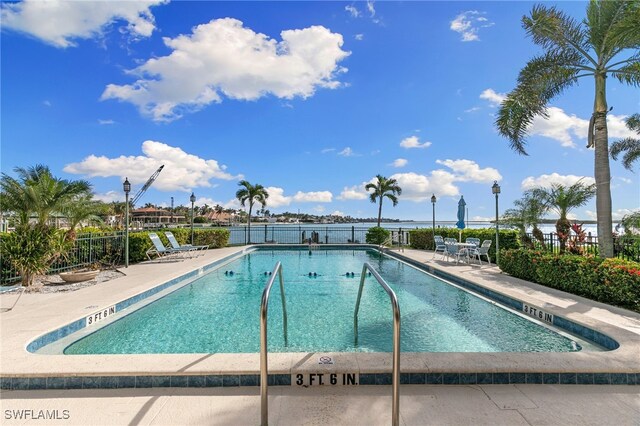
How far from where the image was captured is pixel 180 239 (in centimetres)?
1559

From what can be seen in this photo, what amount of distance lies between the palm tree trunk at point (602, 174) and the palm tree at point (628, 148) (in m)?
12.9

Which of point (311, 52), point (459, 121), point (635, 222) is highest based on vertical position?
point (311, 52)

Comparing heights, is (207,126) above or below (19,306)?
above

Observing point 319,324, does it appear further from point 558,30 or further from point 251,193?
point 251,193

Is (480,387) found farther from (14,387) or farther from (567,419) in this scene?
(14,387)

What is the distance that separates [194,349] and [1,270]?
607cm

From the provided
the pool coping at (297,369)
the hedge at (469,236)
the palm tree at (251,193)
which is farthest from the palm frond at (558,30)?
the palm tree at (251,193)

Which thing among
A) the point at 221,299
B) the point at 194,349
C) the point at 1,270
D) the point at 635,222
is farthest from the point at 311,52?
the point at 635,222

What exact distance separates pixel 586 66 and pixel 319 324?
373 inches

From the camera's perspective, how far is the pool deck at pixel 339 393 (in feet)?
7.67

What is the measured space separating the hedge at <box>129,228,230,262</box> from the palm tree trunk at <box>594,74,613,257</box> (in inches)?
539

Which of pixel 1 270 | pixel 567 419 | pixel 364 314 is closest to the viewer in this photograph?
pixel 567 419

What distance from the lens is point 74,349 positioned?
159 inches

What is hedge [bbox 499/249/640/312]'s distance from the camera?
5.24 meters
